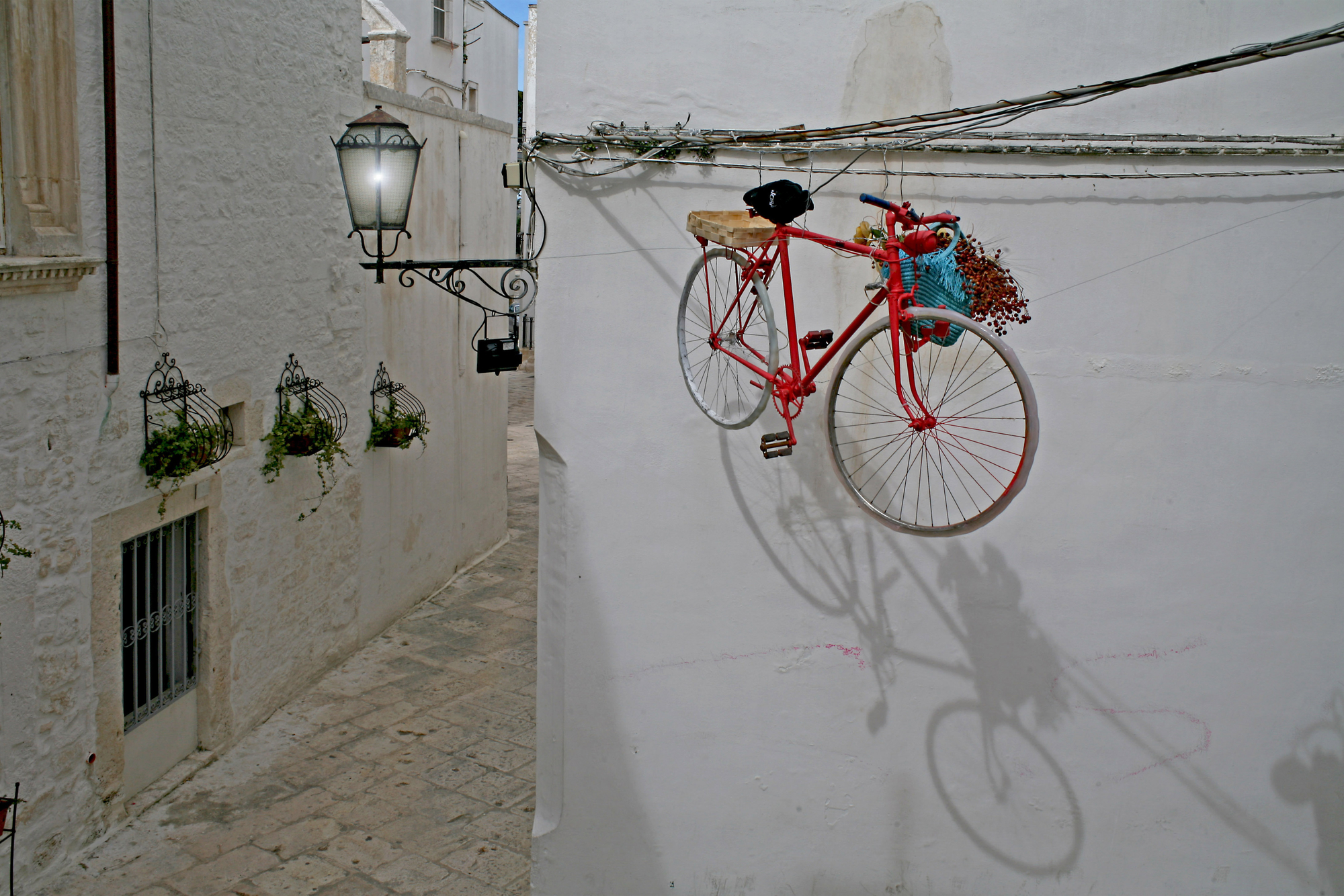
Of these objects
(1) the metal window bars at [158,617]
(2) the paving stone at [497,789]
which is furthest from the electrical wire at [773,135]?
(2) the paving stone at [497,789]

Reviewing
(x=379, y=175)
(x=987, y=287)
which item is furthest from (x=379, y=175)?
(x=987, y=287)

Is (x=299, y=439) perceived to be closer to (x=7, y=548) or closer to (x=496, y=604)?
(x=7, y=548)

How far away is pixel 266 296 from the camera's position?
7.79 metres

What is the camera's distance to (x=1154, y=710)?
16.1 feet

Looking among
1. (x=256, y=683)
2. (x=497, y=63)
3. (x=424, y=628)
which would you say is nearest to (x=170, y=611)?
(x=256, y=683)

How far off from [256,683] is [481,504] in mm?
4644

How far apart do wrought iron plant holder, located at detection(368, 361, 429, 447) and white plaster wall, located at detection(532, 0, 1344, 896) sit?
187 inches

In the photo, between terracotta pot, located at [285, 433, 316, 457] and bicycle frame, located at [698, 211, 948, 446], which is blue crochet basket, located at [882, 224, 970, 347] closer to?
bicycle frame, located at [698, 211, 948, 446]

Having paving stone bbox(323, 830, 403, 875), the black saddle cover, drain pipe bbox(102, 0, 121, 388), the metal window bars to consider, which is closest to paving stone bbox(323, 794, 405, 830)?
paving stone bbox(323, 830, 403, 875)

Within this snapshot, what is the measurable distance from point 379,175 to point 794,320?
3.02 m

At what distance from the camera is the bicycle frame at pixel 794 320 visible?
379 cm

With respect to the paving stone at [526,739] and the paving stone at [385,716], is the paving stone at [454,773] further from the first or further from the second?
the paving stone at [385,716]

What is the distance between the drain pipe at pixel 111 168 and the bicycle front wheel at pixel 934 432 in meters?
4.03

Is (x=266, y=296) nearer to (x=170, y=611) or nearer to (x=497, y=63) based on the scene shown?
(x=170, y=611)
